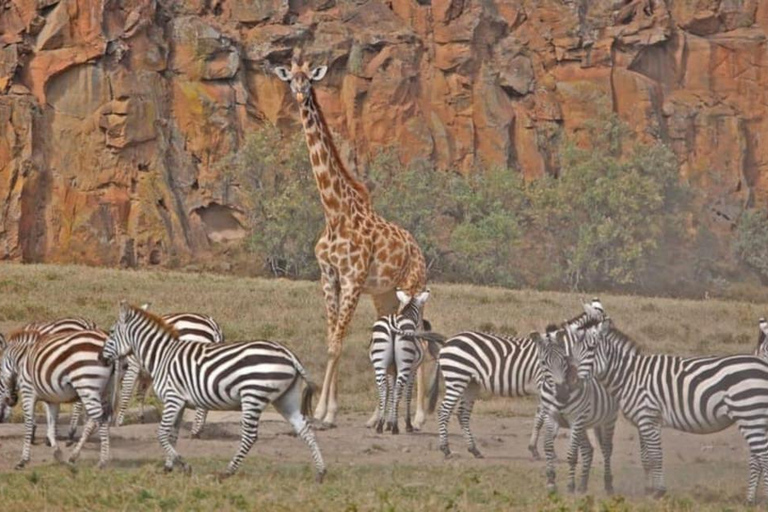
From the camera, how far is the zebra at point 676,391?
12.2m

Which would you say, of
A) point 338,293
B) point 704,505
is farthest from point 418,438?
point 704,505

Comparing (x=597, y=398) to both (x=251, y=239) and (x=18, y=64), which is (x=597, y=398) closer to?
(x=251, y=239)

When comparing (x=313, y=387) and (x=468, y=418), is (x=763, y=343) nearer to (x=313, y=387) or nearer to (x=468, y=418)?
(x=468, y=418)

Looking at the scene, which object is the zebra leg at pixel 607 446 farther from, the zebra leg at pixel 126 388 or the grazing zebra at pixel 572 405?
the zebra leg at pixel 126 388

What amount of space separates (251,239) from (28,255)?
10191 mm

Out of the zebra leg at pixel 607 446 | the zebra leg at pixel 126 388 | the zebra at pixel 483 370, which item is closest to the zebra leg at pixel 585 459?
the zebra leg at pixel 607 446

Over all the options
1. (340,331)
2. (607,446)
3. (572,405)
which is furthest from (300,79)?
(607,446)

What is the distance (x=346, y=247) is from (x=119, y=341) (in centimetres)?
562

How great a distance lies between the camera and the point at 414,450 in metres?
16.0

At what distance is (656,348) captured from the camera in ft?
91.2

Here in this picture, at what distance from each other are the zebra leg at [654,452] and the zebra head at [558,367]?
2.40ft

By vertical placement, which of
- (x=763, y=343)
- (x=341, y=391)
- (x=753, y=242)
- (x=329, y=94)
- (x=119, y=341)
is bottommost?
(x=753, y=242)

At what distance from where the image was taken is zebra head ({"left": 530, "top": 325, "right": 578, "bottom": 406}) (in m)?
12.9

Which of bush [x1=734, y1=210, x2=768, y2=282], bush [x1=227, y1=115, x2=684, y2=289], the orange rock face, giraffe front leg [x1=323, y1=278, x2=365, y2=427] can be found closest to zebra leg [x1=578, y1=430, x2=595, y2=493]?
giraffe front leg [x1=323, y1=278, x2=365, y2=427]
